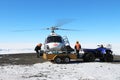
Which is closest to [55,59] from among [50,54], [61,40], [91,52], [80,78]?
[50,54]

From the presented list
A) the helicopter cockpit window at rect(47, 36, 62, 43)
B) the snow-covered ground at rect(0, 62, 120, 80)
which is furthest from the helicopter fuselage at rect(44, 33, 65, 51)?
the snow-covered ground at rect(0, 62, 120, 80)

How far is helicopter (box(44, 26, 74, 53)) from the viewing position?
83.8ft

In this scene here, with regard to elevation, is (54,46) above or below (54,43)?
below

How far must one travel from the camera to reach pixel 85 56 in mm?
26312

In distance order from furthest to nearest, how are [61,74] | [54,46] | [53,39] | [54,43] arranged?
1. [53,39]
2. [54,43]
3. [54,46]
4. [61,74]

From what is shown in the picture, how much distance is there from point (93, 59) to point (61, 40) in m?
3.67

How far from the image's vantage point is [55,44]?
25578 millimetres

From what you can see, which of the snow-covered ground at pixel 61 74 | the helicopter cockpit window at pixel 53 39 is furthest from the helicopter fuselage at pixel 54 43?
the snow-covered ground at pixel 61 74

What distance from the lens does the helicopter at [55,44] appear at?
83.8ft

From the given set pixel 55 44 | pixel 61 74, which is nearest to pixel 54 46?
pixel 55 44

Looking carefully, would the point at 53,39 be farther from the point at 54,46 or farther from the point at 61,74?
the point at 61,74

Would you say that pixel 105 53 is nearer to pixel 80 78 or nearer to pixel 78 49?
pixel 78 49

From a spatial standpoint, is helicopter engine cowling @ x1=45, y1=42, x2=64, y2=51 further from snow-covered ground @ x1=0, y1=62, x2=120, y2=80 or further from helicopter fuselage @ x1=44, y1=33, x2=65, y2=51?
snow-covered ground @ x1=0, y1=62, x2=120, y2=80

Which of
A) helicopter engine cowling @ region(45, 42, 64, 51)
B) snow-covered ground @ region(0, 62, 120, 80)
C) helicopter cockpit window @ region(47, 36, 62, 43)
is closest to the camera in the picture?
snow-covered ground @ region(0, 62, 120, 80)
